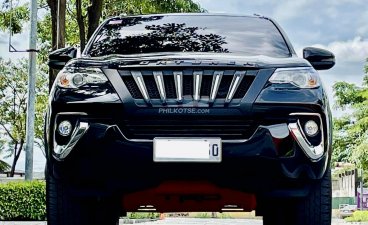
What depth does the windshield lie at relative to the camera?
5.32 meters

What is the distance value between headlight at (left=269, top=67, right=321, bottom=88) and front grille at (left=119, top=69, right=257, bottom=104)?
0.15 meters

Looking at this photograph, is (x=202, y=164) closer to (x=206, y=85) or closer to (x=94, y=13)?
(x=206, y=85)

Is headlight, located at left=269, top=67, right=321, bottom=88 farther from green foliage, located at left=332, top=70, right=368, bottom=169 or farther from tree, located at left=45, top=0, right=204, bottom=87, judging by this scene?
green foliage, located at left=332, top=70, right=368, bottom=169

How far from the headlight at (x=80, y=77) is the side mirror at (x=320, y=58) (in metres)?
1.56

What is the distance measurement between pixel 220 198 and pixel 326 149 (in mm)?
717

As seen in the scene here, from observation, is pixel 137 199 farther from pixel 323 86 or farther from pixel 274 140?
pixel 323 86

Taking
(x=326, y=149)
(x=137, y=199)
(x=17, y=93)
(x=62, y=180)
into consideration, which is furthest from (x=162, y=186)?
(x=17, y=93)

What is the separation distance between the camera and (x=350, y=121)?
44250 mm

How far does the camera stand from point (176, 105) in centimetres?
429

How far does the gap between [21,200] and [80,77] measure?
562 inches

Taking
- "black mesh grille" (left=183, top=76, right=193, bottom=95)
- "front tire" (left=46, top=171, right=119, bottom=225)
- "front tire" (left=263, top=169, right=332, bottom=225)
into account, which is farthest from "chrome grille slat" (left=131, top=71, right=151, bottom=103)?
"front tire" (left=263, top=169, right=332, bottom=225)

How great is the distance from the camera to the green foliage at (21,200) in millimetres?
18141

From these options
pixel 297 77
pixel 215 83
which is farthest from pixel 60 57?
pixel 297 77

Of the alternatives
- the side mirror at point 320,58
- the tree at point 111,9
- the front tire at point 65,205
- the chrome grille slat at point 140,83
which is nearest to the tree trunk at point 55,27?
the tree at point 111,9
